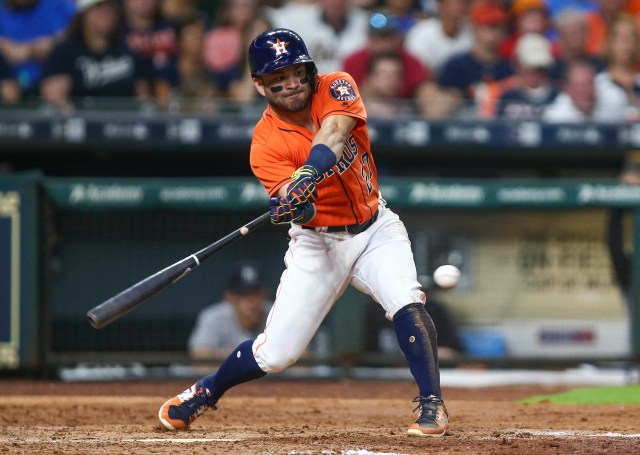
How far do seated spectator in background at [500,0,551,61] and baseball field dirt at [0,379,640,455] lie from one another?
2961 mm

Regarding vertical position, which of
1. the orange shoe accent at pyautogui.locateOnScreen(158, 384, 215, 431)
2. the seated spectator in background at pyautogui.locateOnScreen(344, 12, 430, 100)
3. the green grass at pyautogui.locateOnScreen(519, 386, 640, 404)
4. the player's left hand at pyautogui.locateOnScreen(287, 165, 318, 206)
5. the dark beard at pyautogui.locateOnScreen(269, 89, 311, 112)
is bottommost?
the green grass at pyautogui.locateOnScreen(519, 386, 640, 404)

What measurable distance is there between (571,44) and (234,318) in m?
3.52

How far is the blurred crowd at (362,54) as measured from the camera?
25.3 feet

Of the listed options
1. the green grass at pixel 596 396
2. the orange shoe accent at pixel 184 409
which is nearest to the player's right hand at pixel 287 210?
the orange shoe accent at pixel 184 409

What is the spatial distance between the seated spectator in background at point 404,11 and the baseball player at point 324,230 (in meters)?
4.52

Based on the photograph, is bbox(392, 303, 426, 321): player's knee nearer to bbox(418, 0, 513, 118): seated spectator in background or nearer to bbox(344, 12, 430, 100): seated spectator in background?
bbox(418, 0, 513, 118): seated spectator in background

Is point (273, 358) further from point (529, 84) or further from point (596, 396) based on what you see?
point (529, 84)

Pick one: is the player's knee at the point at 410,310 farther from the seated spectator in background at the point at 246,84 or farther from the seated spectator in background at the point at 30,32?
the seated spectator in background at the point at 30,32

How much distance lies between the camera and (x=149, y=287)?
4.42 m

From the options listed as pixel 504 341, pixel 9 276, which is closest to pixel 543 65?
pixel 504 341

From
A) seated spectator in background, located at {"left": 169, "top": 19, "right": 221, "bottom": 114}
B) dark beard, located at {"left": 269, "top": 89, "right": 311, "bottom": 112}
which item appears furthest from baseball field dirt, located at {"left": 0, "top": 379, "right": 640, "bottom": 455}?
seated spectator in background, located at {"left": 169, "top": 19, "right": 221, "bottom": 114}

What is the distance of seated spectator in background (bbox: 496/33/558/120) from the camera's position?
24.7 feet

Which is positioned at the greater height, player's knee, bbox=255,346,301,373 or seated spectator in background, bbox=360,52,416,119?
seated spectator in background, bbox=360,52,416,119

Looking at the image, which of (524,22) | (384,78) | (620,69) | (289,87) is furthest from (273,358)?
(524,22)
